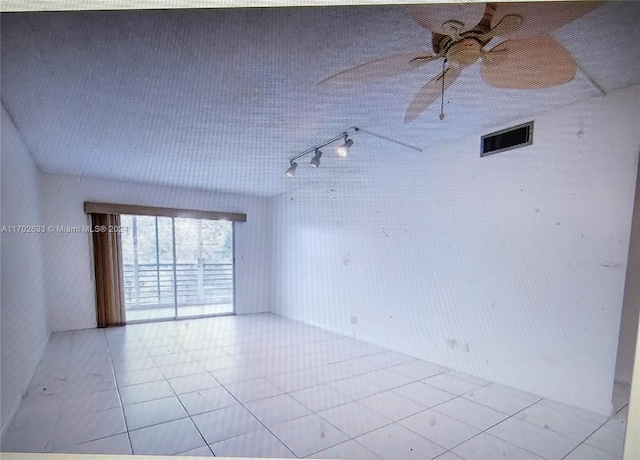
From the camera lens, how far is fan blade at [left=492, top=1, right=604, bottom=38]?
24.3 inches

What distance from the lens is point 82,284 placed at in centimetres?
206

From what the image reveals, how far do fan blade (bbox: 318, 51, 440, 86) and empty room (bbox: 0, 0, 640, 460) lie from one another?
0.4 inches

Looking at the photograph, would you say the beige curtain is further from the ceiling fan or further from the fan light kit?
the ceiling fan

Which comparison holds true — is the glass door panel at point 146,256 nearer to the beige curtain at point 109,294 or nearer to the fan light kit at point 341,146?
the beige curtain at point 109,294

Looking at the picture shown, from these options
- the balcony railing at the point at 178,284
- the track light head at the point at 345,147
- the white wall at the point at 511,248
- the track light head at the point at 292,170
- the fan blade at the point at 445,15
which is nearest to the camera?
the fan blade at the point at 445,15

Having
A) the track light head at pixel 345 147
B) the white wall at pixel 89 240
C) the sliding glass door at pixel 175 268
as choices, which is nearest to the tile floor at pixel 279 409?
the white wall at pixel 89 240

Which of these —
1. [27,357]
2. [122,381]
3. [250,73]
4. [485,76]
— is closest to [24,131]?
[250,73]

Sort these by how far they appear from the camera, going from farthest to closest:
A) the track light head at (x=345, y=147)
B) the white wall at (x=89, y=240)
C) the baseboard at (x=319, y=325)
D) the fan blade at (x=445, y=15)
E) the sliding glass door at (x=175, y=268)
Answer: the baseboard at (x=319, y=325) < the track light head at (x=345, y=147) < the sliding glass door at (x=175, y=268) < the white wall at (x=89, y=240) < the fan blade at (x=445, y=15)

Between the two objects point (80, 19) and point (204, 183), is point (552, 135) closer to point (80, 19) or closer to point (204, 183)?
point (80, 19)

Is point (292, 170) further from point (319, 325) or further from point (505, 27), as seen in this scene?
point (319, 325)

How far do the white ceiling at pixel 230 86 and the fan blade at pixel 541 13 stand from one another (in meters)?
0.06

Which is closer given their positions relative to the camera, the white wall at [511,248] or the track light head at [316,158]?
the white wall at [511,248]

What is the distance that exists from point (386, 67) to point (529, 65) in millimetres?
481

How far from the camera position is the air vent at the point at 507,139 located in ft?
4.31
